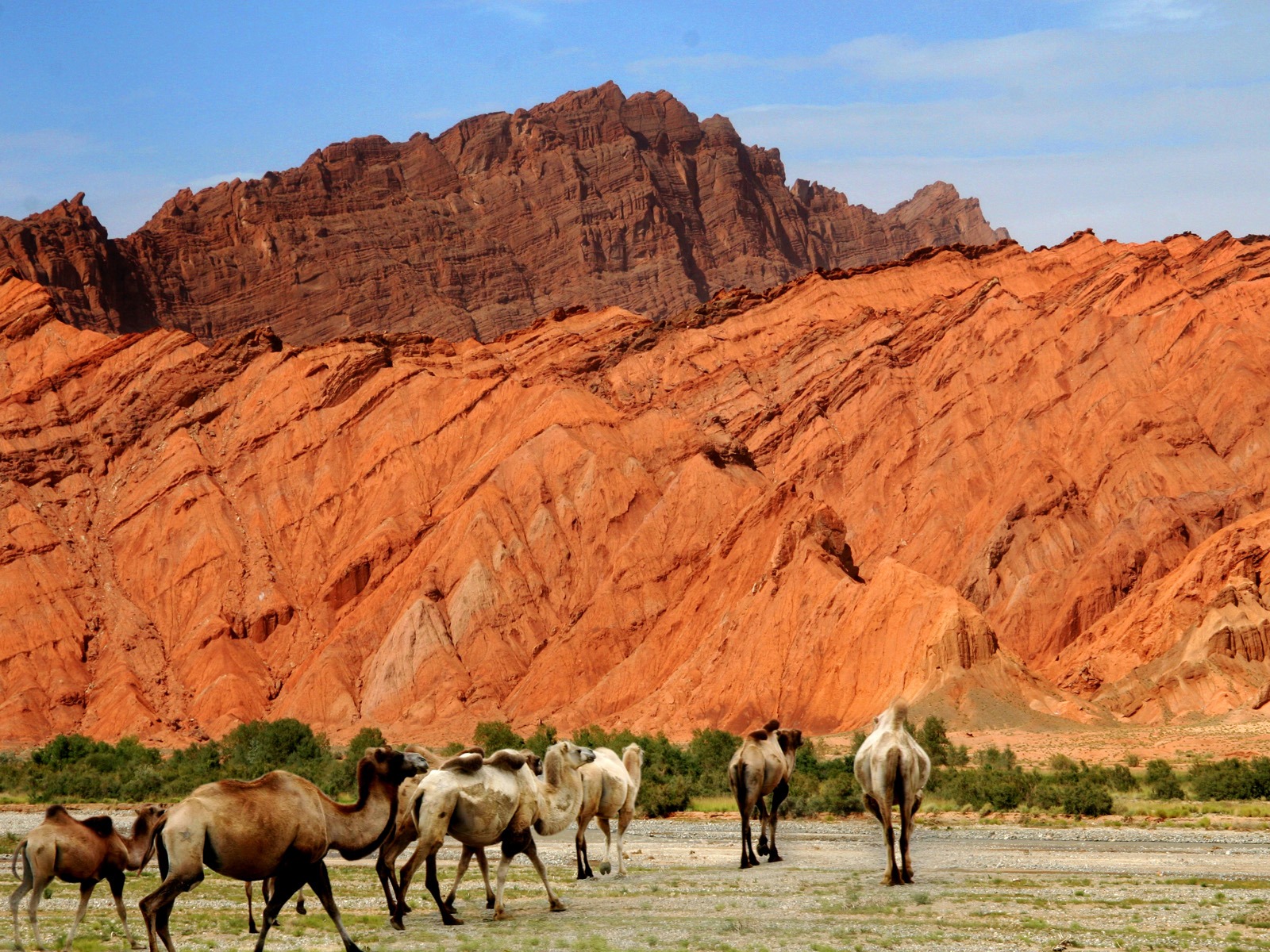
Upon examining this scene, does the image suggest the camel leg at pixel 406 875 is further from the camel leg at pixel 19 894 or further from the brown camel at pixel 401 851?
the camel leg at pixel 19 894

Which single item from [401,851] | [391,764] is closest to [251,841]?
[391,764]

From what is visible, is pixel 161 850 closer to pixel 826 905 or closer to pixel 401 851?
pixel 401 851

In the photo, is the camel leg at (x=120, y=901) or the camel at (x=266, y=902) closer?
the camel leg at (x=120, y=901)

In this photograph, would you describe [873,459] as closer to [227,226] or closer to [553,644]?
[553,644]

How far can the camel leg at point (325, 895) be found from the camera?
14508 millimetres

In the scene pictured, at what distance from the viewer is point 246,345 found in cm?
11331

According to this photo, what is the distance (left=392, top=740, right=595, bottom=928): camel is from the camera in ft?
59.3

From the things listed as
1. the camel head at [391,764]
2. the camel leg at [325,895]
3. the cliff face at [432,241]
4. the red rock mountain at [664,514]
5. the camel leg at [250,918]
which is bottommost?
the camel leg at [250,918]

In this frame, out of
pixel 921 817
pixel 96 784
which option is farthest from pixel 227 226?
pixel 921 817

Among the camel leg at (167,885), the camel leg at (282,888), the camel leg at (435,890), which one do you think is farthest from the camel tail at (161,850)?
the camel leg at (435,890)

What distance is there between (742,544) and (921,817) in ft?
166

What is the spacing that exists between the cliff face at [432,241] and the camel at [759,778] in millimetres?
127877

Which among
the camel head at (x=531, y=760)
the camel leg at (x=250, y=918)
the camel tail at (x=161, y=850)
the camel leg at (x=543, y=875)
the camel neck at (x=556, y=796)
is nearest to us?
the camel tail at (x=161, y=850)

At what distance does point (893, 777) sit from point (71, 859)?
397 inches
